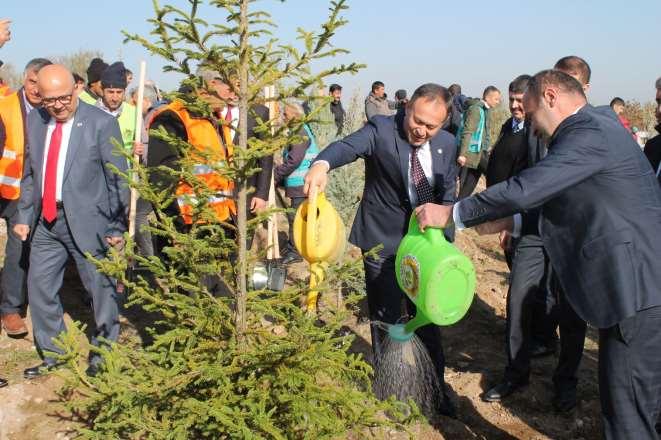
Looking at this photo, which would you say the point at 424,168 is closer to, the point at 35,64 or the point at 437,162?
the point at 437,162

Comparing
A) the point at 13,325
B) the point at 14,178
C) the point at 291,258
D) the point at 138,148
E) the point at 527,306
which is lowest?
the point at 13,325

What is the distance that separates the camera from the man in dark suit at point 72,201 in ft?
13.6

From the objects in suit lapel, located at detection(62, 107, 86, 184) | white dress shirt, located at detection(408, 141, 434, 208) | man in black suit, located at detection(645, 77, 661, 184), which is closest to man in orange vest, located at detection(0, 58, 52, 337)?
suit lapel, located at detection(62, 107, 86, 184)

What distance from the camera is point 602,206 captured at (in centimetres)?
282

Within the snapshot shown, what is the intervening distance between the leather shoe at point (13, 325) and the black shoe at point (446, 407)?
3407 millimetres

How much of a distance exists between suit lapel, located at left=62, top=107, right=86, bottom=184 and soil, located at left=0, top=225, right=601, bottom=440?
1432mm

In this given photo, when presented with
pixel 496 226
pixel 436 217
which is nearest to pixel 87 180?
pixel 436 217

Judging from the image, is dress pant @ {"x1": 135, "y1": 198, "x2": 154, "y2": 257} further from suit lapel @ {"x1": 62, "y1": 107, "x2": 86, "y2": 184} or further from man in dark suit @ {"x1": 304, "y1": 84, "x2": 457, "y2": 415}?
man in dark suit @ {"x1": 304, "y1": 84, "x2": 457, "y2": 415}

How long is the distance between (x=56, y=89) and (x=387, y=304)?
245 centimetres

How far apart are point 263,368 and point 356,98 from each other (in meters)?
9.08

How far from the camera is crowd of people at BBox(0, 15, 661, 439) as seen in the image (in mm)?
2818

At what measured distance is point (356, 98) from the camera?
1135 cm

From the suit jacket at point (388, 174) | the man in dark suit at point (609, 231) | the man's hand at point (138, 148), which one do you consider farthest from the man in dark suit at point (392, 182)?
the man's hand at point (138, 148)

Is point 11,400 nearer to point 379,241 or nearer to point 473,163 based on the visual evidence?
point 379,241
